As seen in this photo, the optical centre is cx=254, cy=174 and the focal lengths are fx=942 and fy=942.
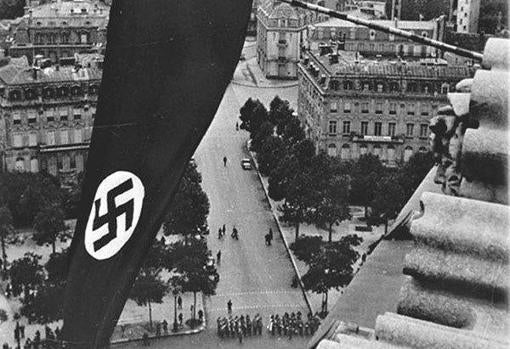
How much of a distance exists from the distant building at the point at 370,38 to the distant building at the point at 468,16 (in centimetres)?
1841

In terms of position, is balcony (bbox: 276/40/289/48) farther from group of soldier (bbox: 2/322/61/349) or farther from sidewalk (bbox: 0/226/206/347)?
group of soldier (bbox: 2/322/61/349)

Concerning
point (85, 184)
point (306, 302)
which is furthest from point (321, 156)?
point (85, 184)

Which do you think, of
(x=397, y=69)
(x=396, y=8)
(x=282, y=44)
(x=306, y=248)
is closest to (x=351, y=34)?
(x=282, y=44)

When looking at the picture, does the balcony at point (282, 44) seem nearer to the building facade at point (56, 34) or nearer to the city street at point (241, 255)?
the building facade at point (56, 34)

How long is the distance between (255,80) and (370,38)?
14810mm

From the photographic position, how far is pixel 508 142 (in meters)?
7.14

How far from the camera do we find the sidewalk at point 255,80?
96062 millimetres

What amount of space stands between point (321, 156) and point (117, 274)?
5136 cm

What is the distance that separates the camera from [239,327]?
4172 cm

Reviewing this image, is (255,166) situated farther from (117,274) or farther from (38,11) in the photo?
(117,274)

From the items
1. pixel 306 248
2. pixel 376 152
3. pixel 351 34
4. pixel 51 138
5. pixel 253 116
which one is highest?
pixel 351 34

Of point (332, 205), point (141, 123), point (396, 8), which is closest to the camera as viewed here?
point (141, 123)

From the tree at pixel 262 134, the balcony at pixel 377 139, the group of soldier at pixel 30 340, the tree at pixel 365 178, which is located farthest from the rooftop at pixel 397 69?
the group of soldier at pixel 30 340

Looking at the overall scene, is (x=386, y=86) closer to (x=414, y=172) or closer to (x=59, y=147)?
(x=414, y=172)
